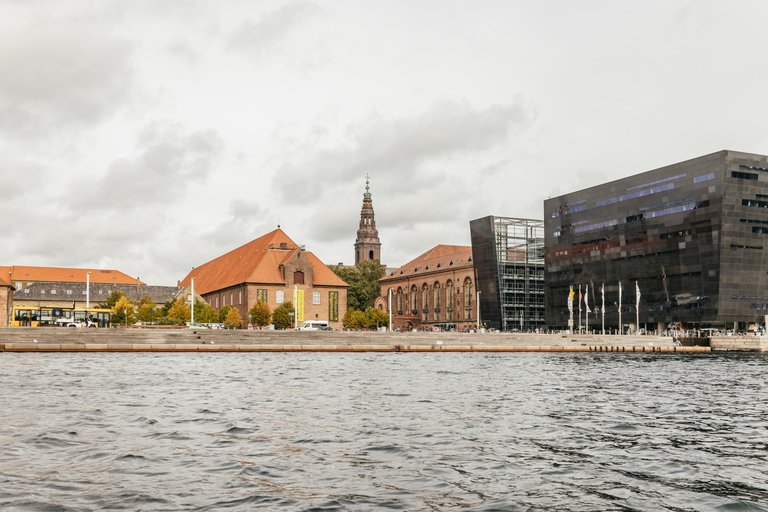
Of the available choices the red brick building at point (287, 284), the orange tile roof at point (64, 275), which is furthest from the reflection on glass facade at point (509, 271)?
the orange tile roof at point (64, 275)

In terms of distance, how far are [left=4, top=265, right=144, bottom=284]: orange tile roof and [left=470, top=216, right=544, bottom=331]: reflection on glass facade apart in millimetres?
96881

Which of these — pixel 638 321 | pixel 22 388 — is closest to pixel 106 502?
pixel 22 388

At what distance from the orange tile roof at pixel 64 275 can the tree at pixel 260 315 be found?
276 feet

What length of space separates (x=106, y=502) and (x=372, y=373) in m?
32.4

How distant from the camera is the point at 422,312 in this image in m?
165

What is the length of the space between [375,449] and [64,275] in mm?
183040

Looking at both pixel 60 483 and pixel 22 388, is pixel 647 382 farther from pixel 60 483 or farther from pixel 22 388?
pixel 60 483

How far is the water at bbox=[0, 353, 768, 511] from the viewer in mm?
11430

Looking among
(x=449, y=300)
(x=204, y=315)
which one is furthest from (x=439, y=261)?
(x=204, y=315)

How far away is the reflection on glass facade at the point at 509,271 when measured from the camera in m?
136

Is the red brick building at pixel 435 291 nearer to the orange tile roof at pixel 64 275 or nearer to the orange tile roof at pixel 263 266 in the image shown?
the orange tile roof at pixel 263 266

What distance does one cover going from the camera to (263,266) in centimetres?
12694

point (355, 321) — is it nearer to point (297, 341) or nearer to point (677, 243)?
point (297, 341)

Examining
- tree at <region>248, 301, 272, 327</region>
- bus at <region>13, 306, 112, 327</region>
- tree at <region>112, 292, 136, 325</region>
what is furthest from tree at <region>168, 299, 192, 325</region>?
bus at <region>13, 306, 112, 327</region>
